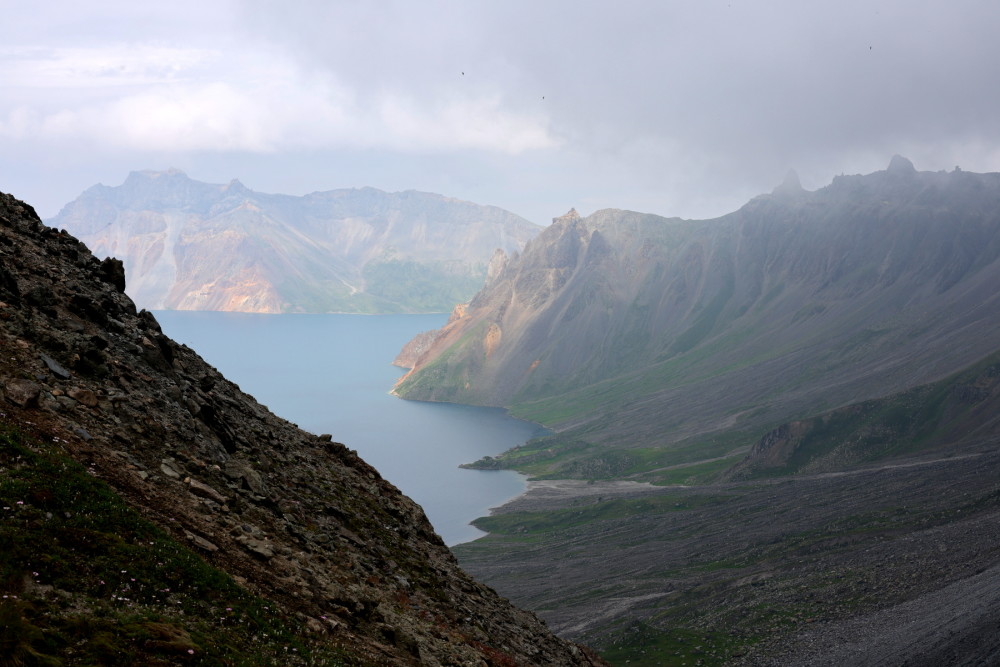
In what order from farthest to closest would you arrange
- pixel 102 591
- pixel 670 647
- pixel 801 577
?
pixel 801 577
pixel 670 647
pixel 102 591

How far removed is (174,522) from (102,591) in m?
6.03

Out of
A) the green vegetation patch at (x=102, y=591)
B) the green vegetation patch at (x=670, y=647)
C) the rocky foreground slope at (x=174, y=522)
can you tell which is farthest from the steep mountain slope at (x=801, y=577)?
the green vegetation patch at (x=102, y=591)

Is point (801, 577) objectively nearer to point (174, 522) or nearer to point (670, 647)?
point (670, 647)

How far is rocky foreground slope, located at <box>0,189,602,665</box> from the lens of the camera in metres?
20.7

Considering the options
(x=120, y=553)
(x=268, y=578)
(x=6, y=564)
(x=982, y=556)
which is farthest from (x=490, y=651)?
(x=982, y=556)

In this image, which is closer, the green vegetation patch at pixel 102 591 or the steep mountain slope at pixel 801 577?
the green vegetation patch at pixel 102 591

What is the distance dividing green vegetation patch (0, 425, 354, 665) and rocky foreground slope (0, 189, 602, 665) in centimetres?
6

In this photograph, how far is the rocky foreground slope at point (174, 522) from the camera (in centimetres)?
2070

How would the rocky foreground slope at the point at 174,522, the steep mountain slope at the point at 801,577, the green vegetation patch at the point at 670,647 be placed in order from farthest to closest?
the green vegetation patch at the point at 670,647 → the steep mountain slope at the point at 801,577 → the rocky foreground slope at the point at 174,522

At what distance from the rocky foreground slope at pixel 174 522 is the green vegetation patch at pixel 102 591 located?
0.19ft

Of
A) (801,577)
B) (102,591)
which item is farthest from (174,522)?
(801,577)

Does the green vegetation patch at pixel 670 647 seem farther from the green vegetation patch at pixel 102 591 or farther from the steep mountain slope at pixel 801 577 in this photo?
the green vegetation patch at pixel 102 591

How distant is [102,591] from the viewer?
69.6ft

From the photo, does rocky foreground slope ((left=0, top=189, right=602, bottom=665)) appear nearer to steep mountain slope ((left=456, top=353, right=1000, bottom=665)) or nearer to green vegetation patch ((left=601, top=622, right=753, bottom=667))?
green vegetation patch ((left=601, top=622, right=753, bottom=667))
